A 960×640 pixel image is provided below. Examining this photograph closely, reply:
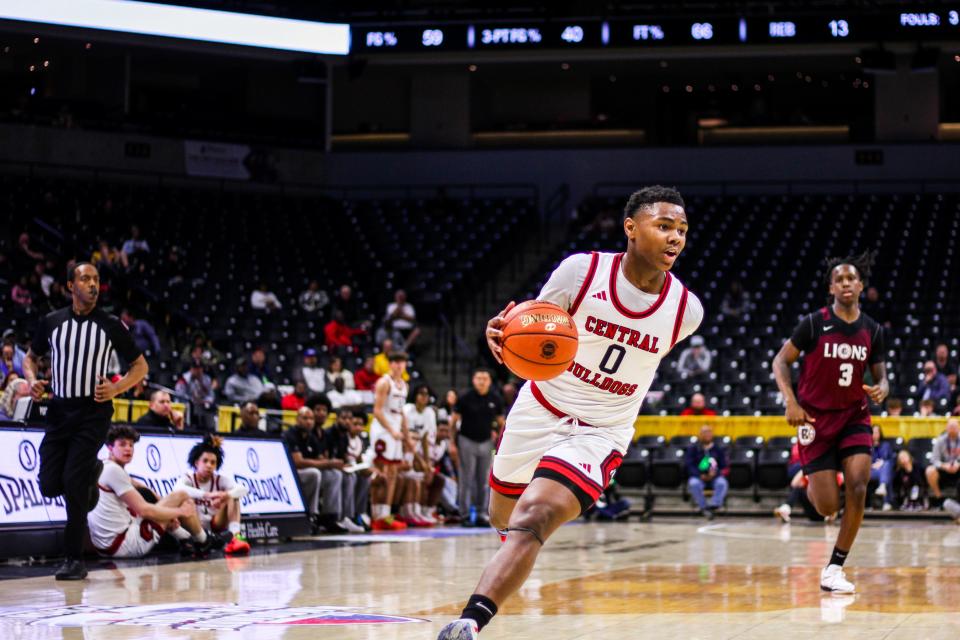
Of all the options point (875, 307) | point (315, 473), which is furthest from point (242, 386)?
point (875, 307)

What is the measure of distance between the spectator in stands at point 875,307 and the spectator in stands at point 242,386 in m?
10.5

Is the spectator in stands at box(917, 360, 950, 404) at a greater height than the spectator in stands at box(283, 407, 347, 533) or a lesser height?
greater

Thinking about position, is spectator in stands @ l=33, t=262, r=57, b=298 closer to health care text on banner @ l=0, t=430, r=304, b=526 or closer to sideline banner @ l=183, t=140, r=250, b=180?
health care text on banner @ l=0, t=430, r=304, b=526

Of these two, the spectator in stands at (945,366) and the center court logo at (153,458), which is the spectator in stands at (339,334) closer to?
the spectator in stands at (945,366)

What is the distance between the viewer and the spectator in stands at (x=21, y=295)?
1784cm

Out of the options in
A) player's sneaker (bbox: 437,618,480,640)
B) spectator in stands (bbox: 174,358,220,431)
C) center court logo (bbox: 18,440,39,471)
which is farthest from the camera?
spectator in stands (bbox: 174,358,220,431)

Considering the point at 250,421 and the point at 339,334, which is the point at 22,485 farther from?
the point at 339,334

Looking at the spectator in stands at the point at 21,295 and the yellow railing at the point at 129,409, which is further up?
the spectator in stands at the point at 21,295

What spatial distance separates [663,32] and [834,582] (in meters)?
19.5

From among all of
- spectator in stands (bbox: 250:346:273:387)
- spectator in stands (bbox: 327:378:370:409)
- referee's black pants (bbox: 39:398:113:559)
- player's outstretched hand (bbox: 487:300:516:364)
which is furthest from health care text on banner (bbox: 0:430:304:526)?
player's outstretched hand (bbox: 487:300:516:364)

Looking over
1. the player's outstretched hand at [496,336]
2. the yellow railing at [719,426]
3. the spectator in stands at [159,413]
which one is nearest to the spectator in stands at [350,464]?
the spectator in stands at [159,413]

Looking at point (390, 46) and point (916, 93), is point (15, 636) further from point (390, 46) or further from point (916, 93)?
point (916, 93)

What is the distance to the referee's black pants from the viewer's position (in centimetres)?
813

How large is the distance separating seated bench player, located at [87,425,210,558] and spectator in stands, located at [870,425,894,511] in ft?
34.5
